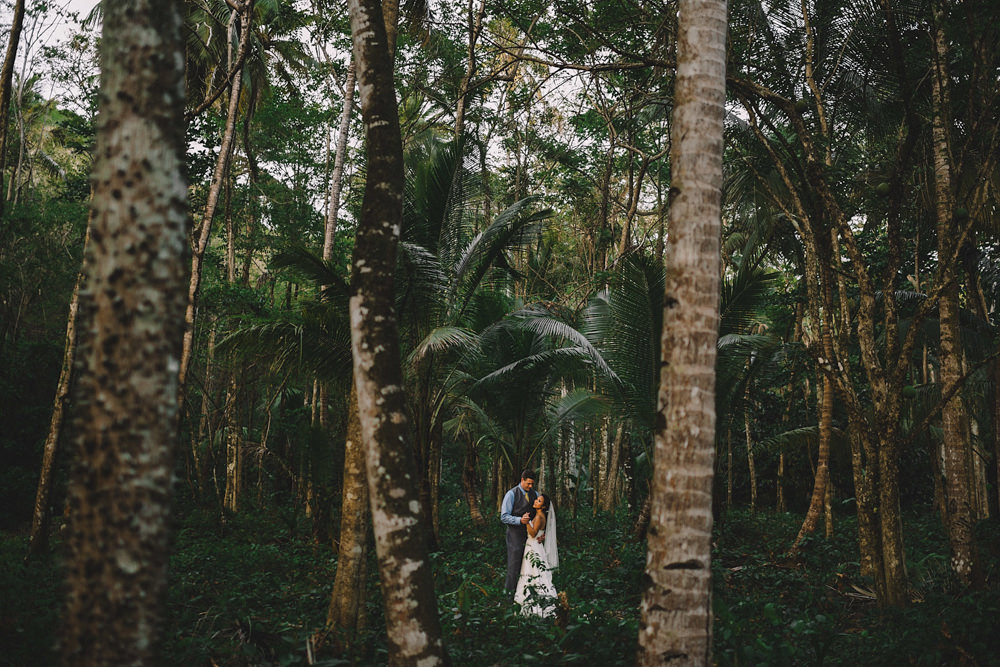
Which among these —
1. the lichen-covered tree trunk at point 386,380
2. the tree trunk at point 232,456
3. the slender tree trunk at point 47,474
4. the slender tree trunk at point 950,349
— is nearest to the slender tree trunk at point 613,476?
the slender tree trunk at point 950,349

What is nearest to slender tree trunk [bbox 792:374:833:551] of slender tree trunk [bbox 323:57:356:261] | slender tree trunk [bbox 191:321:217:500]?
slender tree trunk [bbox 323:57:356:261]

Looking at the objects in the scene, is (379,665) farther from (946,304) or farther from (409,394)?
(946,304)

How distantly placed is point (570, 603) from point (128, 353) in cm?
535

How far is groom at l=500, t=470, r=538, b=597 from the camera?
7.04 metres

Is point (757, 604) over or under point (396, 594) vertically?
under

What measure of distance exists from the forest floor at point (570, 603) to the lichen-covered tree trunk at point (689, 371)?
3.41ft

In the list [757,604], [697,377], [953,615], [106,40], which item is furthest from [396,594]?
[757,604]

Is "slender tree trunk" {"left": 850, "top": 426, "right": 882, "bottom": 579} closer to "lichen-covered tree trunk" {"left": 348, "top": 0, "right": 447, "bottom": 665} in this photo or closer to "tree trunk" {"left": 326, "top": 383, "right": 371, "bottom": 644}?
"tree trunk" {"left": 326, "top": 383, "right": 371, "bottom": 644}

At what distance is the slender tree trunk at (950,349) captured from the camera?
20.2 ft

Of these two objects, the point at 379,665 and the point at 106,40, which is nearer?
the point at 106,40

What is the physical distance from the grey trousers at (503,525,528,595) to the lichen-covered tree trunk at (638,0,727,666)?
4052 millimetres

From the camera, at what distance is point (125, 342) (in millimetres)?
1970

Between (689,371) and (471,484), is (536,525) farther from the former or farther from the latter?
(471,484)

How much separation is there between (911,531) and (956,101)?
8.55 metres
